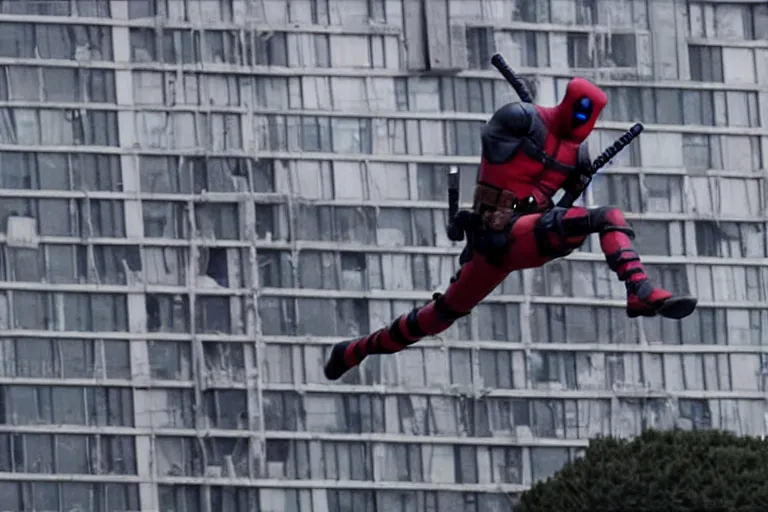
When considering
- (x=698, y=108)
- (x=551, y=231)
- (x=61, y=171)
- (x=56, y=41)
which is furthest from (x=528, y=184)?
(x=698, y=108)

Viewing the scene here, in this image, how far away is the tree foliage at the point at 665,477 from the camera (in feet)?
89.9

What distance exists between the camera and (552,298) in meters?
34.4

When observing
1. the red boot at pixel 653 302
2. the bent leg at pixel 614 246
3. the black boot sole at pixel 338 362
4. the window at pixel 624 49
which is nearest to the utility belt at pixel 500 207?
the bent leg at pixel 614 246

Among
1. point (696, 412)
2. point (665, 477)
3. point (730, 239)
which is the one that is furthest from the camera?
point (730, 239)

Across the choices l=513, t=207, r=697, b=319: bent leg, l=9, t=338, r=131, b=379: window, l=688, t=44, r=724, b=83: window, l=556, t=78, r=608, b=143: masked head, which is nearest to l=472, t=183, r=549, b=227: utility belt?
l=513, t=207, r=697, b=319: bent leg

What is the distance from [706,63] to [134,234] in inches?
256

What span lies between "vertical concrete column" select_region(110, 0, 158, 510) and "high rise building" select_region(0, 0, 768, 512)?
0.02 m

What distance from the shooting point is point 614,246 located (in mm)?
24312

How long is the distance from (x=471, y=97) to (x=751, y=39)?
3285 mm

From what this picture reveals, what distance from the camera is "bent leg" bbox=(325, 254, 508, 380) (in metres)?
25.6

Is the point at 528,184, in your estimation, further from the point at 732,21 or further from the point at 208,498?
the point at 732,21

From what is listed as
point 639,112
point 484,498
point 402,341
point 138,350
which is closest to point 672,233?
point 639,112

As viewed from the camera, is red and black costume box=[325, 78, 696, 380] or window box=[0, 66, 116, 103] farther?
window box=[0, 66, 116, 103]

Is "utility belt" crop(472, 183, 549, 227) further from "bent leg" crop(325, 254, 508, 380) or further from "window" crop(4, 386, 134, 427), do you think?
"window" crop(4, 386, 134, 427)
